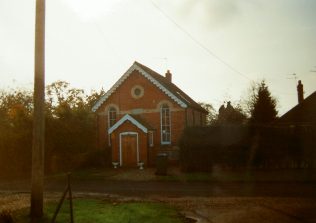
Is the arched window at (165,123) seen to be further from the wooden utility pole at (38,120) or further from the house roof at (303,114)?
the wooden utility pole at (38,120)

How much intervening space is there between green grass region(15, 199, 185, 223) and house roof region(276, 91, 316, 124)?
15.2 m

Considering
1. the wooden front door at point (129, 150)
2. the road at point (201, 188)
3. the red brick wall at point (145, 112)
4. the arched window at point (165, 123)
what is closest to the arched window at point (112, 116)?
the red brick wall at point (145, 112)

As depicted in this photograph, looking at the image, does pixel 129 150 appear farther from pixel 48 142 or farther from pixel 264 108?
pixel 264 108

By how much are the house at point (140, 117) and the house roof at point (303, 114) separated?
851cm

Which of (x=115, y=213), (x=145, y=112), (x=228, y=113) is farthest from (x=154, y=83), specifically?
(x=228, y=113)

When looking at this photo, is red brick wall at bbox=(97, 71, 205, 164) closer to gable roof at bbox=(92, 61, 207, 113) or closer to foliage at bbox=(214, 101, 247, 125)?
gable roof at bbox=(92, 61, 207, 113)

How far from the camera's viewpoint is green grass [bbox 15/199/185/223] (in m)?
9.64

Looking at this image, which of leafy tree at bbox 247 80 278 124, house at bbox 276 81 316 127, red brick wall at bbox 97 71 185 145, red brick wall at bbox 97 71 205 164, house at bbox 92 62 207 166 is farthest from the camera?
leafy tree at bbox 247 80 278 124

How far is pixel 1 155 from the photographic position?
25.1 m

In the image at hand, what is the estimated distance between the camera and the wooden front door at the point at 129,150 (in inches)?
1151

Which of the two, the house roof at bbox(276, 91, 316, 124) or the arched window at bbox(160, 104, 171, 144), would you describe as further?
the arched window at bbox(160, 104, 171, 144)

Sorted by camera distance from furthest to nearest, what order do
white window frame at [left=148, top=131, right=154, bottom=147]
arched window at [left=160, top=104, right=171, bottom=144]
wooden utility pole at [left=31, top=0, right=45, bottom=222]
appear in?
arched window at [left=160, top=104, right=171, bottom=144] < white window frame at [left=148, top=131, right=154, bottom=147] < wooden utility pole at [left=31, top=0, right=45, bottom=222]

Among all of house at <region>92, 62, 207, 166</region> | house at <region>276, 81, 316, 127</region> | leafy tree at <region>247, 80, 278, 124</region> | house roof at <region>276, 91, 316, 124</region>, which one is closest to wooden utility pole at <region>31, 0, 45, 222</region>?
house at <region>276, 81, 316, 127</region>

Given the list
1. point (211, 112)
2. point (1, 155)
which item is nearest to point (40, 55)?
point (1, 155)
